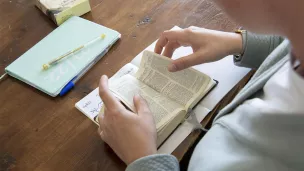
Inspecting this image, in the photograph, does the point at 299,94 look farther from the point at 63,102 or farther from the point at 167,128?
the point at 63,102

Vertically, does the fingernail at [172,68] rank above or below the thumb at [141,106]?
above

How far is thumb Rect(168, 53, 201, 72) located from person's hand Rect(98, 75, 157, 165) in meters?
0.11

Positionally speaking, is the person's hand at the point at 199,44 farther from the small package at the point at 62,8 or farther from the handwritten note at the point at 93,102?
the small package at the point at 62,8

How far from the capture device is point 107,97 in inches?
31.4

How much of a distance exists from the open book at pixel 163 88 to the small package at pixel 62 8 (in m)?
0.29

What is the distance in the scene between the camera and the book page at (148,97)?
791mm

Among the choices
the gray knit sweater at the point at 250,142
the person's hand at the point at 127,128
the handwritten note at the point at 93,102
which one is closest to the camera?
the gray knit sweater at the point at 250,142

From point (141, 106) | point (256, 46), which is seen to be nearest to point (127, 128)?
point (141, 106)

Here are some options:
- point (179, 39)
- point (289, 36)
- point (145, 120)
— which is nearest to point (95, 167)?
point (145, 120)

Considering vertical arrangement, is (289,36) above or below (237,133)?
above

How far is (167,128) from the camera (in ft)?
2.54

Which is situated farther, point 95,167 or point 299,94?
point 95,167

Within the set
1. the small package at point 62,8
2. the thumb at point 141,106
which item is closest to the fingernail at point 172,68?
the thumb at point 141,106

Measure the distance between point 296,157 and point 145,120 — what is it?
0.32m
